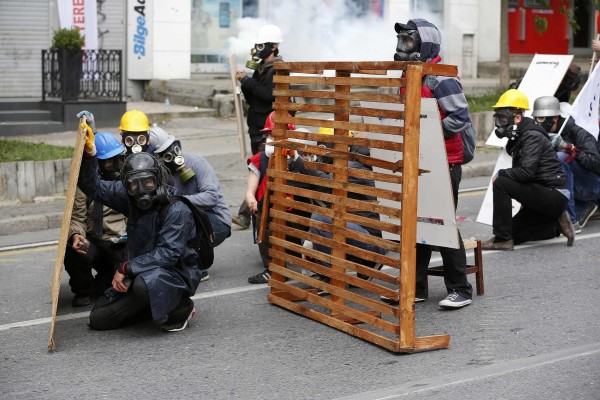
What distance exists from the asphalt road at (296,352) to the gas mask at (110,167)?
971 mm

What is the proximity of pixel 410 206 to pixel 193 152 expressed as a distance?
8.21 metres

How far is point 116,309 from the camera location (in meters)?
6.68

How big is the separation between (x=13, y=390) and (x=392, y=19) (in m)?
16.9

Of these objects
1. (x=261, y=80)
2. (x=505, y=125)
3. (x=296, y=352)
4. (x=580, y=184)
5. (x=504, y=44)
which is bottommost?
(x=296, y=352)

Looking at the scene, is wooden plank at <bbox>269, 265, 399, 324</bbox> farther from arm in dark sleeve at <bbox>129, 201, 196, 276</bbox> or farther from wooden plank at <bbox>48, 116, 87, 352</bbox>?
wooden plank at <bbox>48, 116, 87, 352</bbox>

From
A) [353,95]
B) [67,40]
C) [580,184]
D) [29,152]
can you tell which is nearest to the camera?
[353,95]

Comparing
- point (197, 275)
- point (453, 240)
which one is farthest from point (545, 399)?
point (197, 275)

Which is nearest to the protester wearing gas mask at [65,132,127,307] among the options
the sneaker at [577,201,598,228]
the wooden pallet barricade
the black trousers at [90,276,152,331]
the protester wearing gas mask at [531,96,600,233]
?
the black trousers at [90,276,152,331]

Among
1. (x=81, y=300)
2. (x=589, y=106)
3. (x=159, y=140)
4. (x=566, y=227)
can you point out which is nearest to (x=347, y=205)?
(x=159, y=140)

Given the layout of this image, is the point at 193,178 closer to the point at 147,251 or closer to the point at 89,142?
the point at 147,251

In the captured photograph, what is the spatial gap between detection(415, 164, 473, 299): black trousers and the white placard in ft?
1.57

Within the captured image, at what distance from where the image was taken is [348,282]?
21.8 ft

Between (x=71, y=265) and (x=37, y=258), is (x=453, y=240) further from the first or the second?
(x=37, y=258)

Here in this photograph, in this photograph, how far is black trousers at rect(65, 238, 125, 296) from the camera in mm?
7316
